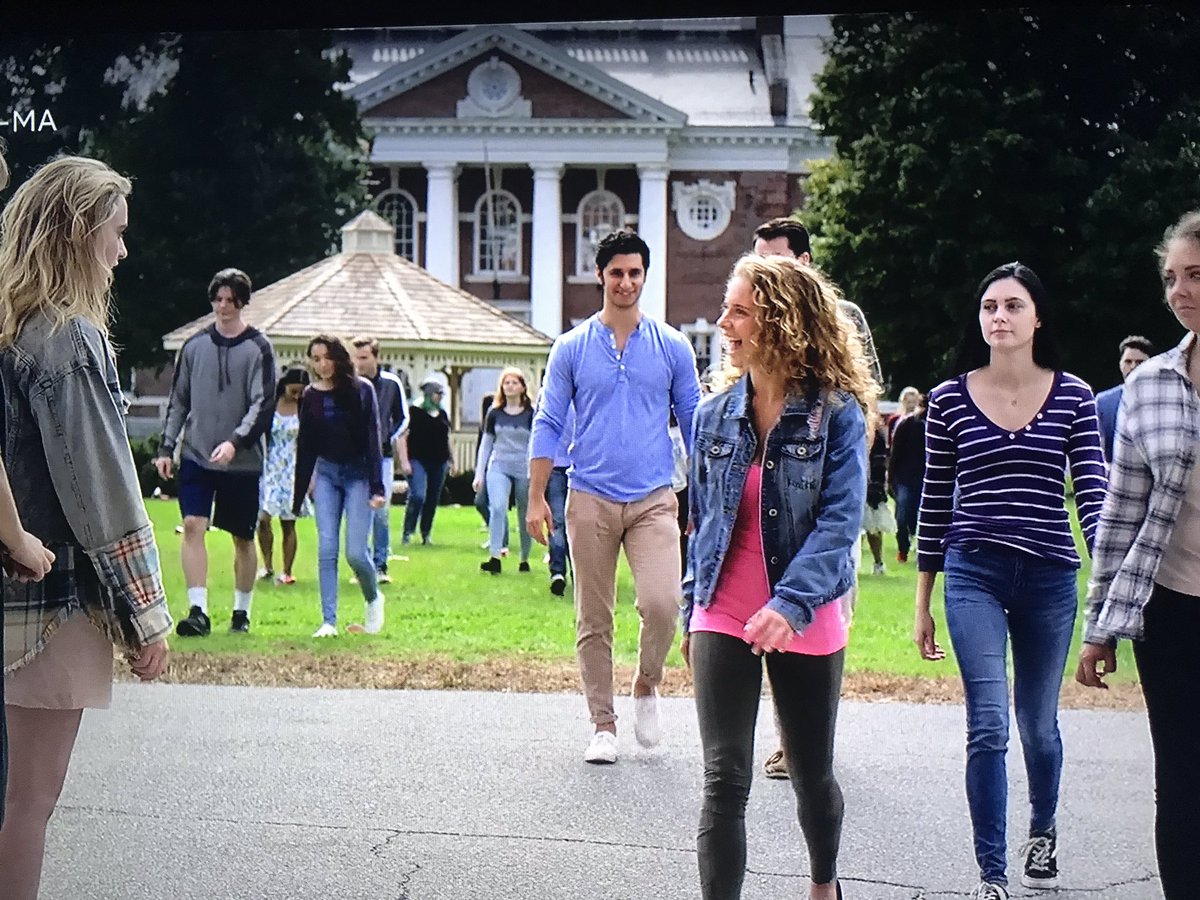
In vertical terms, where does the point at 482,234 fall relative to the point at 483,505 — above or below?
above

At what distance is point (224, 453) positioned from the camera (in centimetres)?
652

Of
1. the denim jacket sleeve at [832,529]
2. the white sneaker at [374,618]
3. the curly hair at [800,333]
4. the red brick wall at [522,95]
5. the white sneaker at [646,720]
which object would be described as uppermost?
the red brick wall at [522,95]

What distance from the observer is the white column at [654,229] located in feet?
17.9

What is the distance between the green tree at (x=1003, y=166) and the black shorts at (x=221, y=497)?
8.65ft

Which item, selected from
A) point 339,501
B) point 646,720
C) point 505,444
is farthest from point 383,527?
point 646,720

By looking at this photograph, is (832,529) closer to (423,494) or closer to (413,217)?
(413,217)

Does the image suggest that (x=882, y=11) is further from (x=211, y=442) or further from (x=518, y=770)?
(x=211, y=442)

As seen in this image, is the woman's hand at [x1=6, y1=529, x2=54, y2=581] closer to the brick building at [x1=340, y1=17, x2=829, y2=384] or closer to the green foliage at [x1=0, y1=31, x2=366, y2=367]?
the green foliage at [x1=0, y1=31, x2=366, y2=367]

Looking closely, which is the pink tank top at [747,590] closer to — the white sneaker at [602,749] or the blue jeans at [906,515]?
the blue jeans at [906,515]

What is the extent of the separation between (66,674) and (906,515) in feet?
10.4

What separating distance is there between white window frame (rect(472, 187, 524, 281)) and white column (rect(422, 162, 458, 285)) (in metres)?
0.08

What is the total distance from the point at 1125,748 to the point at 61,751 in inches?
144

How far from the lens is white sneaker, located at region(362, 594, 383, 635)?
6.32m

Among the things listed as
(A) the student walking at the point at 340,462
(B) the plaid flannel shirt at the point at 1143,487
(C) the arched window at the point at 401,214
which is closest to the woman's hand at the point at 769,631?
(B) the plaid flannel shirt at the point at 1143,487
